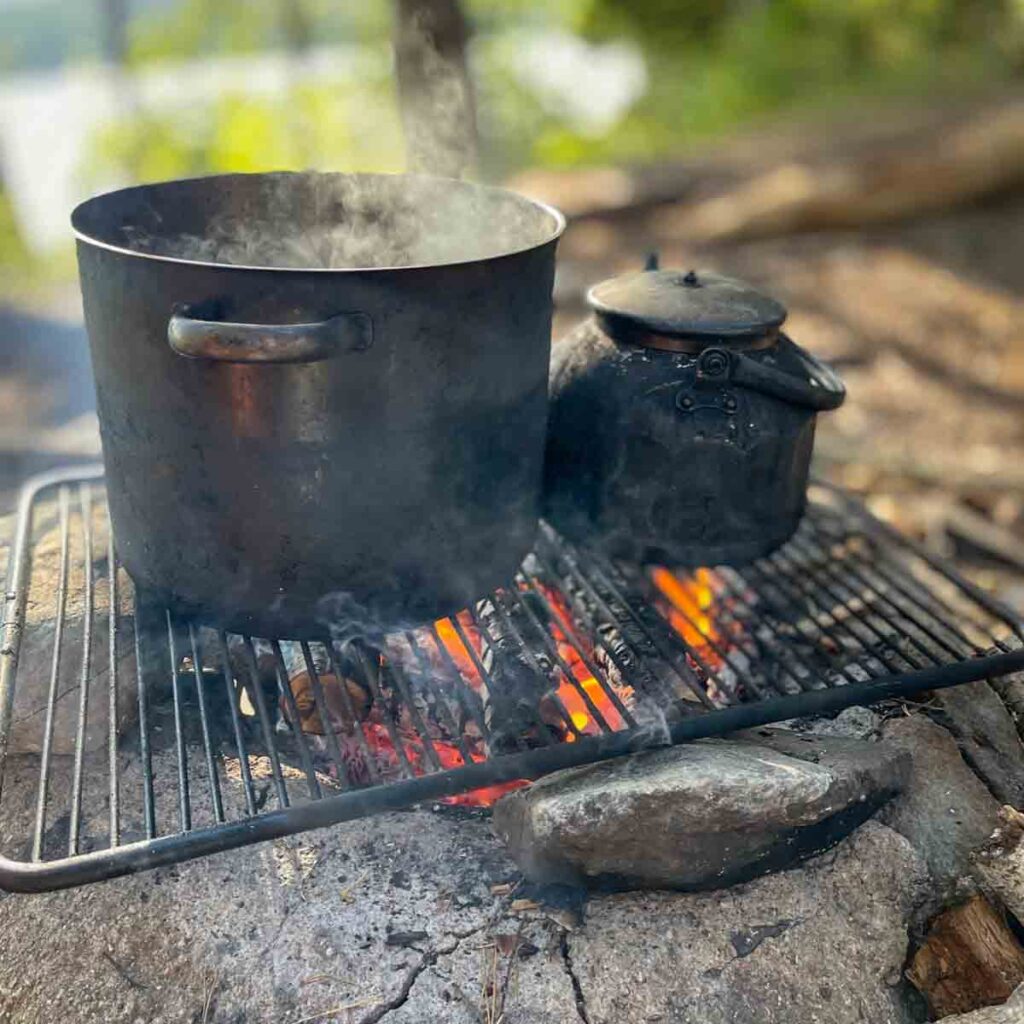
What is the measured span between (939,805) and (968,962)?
1.10 feet

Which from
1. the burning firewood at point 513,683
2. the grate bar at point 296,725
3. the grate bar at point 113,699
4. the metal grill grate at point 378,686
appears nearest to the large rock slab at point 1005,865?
the metal grill grate at point 378,686

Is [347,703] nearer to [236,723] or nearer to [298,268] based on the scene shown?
[236,723]

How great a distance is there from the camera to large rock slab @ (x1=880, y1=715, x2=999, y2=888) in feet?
6.52

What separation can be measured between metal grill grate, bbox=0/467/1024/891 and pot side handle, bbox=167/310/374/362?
67cm

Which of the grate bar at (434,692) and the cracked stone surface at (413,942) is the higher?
the grate bar at (434,692)

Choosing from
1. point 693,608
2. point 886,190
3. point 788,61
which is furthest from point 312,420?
point 788,61

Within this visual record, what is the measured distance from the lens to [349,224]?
2.53 m

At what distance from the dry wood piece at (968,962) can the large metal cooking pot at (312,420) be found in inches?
42.3

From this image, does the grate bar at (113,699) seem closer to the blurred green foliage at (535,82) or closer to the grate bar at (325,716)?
the grate bar at (325,716)

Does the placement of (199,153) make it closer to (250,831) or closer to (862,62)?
(862,62)

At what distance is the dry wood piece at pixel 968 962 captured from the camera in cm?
177

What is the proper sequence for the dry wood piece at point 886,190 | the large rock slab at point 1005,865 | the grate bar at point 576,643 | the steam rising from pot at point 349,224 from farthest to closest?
1. the dry wood piece at point 886,190
2. the steam rising from pot at point 349,224
3. the grate bar at point 576,643
4. the large rock slab at point 1005,865

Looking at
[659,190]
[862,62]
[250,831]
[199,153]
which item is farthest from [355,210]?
[862,62]

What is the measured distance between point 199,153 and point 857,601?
934 centimetres
